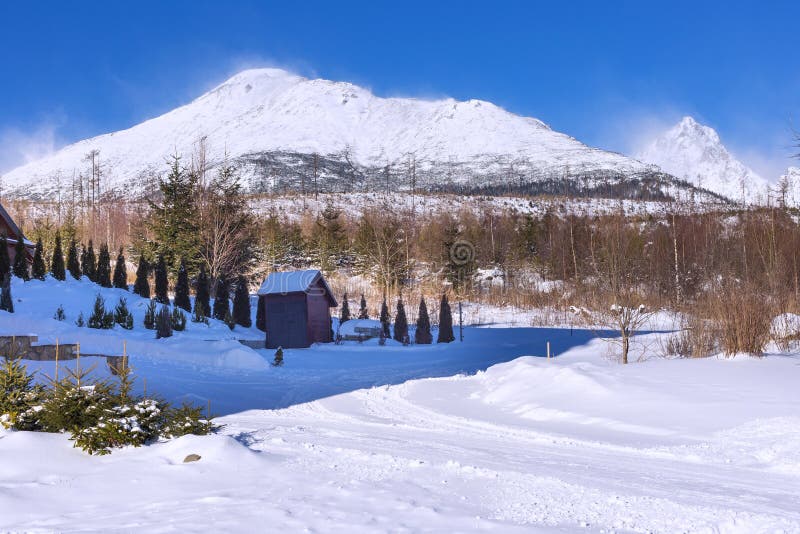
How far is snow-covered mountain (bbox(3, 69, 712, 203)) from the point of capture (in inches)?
4469

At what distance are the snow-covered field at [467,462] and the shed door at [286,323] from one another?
13.6 metres

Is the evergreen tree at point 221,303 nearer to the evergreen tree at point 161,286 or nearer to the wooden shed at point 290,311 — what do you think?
the wooden shed at point 290,311

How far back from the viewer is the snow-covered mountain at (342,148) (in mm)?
113500

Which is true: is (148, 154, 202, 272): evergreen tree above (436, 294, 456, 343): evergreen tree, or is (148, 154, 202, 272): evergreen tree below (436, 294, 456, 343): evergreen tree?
above

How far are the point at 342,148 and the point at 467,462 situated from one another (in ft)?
461

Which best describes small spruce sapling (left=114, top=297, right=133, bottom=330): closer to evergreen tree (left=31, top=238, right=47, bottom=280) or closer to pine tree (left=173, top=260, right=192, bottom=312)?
evergreen tree (left=31, top=238, right=47, bottom=280)

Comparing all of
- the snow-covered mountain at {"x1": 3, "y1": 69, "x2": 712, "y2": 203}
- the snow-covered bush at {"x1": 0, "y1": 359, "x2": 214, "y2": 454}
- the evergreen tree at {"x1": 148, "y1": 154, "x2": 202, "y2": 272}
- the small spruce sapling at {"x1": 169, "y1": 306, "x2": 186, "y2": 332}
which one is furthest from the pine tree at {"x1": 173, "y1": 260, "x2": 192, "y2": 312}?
the snow-covered mountain at {"x1": 3, "y1": 69, "x2": 712, "y2": 203}

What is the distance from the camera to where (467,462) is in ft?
24.4

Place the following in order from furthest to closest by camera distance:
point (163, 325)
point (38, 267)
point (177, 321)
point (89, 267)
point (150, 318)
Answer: point (89, 267)
point (38, 267)
point (177, 321)
point (150, 318)
point (163, 325)

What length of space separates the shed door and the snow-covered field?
13606 mm

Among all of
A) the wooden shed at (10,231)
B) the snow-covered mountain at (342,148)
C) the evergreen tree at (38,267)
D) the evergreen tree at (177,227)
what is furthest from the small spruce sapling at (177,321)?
the snow-covered mountain at (342,148)

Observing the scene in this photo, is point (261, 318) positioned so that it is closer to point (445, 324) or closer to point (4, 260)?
point (445, 324)

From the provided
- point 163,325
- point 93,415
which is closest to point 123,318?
point 163,325

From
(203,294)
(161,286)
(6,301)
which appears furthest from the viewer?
(203,294)
